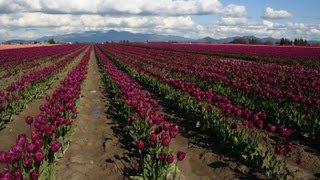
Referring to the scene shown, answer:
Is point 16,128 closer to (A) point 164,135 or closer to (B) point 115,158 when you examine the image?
(B) point 115,158

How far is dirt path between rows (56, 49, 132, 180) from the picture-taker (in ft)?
24.9

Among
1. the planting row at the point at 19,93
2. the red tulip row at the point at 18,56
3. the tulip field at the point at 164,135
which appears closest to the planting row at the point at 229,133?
Answer: the tulip field at the point at 164,135

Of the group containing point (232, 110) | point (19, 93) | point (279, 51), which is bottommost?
point (19, 93)

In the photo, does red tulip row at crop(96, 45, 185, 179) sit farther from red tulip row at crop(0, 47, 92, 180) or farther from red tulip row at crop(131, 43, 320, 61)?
red tulip row at crop(131, 43, 320, 61)

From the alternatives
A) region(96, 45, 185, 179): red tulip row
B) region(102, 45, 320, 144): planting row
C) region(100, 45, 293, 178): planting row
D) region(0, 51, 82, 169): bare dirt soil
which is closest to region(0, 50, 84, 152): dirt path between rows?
region(0, 51, 82, 169): bare dirt soil

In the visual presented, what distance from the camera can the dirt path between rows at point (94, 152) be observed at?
→ 759 centimetres

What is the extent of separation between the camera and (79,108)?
1405 centimetres

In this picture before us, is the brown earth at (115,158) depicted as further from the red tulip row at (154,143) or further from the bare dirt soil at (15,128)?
the bare dirt soil at (15,128)

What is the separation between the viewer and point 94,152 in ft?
29.3

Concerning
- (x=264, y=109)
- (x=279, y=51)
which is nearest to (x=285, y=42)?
(x=279, y=51)

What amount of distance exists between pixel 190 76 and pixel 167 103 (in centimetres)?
672

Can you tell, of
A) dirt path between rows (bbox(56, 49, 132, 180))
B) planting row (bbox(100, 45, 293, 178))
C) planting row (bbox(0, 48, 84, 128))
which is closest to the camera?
planting row (bbox(100, 45, 293, 178))

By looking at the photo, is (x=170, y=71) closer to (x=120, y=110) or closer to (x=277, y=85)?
(x=277, y=85)

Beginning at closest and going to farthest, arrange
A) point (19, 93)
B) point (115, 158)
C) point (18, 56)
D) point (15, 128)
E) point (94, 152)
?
point (115, 158) < point (94, 152) < point (15, 128) < point (19, 93) < point (18, 56)
